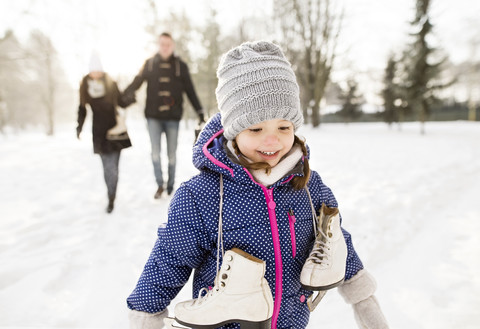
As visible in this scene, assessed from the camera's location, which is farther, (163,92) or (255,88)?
(163,92)

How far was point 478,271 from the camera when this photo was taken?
98.4 inches

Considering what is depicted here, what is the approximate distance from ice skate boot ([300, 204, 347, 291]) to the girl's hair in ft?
0.56

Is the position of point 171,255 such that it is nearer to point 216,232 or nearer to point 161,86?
point 216,232

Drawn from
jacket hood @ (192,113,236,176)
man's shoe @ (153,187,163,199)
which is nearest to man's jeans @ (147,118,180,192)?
man's shoe @ (153,187,163,199)

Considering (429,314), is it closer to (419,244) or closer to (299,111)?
(419,244)

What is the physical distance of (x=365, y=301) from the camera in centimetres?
132

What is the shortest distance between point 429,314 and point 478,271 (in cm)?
87

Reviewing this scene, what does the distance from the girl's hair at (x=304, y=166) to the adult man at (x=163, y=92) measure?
290 cm

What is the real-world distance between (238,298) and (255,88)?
2.65ft

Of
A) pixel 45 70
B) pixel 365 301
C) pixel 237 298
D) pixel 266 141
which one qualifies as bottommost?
pixel 365 301

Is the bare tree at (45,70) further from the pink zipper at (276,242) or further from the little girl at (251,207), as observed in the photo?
the pink zipper at (276,242)

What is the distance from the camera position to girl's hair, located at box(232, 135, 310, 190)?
1.19 m

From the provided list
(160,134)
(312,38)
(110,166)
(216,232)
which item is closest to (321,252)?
(216,232)

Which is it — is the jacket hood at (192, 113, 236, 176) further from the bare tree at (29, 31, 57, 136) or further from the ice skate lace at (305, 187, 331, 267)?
the bare tree at (29, 31, 57, 136)
